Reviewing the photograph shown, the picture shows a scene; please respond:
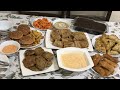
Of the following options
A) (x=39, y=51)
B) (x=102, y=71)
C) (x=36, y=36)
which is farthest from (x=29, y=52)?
(x=102, y=71)

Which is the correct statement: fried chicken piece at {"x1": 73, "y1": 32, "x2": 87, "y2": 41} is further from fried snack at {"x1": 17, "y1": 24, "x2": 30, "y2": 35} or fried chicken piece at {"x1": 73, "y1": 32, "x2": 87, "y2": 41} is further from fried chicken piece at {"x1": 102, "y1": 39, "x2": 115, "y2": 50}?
fried snack at {"x1": 17, "y1": 24, "x2": 30, "y2": 35}

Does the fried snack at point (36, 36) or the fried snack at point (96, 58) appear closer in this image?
the fried snack at point (96, 58)

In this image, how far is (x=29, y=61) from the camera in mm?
959

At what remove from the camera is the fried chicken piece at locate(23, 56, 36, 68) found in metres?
0.94

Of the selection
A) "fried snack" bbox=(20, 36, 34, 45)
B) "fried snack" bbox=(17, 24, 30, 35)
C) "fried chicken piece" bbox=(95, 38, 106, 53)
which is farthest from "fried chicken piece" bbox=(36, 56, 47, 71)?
"fried chicken piece" bbox=(95, 38, 106, 53)

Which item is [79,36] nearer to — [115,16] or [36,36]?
[36,36]

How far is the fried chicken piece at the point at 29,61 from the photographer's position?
37.2 inches

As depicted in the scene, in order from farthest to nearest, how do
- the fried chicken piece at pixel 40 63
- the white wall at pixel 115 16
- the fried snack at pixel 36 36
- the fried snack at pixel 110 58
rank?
1. the white wall at pixel 115 16
2. the fried snack at pixel 36 36
3. the fried snack at pixel 110 58
4. the fried chicken piece at pixel 40 63

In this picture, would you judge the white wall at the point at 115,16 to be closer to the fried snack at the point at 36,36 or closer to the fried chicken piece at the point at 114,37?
the fried chicken piece at the point at 114,37

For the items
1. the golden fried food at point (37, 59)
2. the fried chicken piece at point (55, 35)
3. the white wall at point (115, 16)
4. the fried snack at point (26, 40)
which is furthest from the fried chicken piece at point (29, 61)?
the white wall at point (115, 16)

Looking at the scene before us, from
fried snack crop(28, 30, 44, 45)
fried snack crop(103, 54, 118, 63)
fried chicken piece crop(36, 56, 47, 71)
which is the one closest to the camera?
fried chicken piece crop(36, 56, 47, 71)
